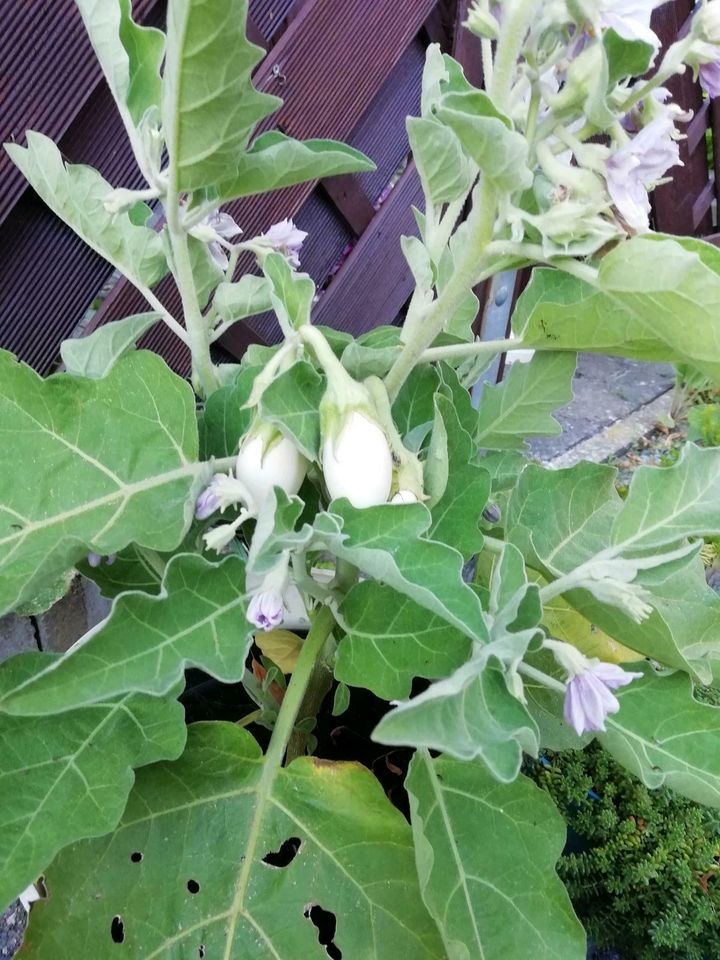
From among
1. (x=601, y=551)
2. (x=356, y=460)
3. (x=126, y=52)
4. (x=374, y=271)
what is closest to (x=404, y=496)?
(x=356, y=460)

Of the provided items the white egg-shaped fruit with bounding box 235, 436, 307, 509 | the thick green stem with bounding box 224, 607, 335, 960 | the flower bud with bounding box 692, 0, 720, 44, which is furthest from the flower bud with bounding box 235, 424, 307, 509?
the flower bud with bounding box 692, 0, 720, 44

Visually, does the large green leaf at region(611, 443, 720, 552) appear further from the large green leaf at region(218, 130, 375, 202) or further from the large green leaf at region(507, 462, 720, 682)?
the large green leaf at region(218, 130, 375, 202)

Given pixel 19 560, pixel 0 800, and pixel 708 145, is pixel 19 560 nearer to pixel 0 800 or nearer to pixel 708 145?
pixel 0 800

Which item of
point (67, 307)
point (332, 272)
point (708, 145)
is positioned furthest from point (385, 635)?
point (708, 145)

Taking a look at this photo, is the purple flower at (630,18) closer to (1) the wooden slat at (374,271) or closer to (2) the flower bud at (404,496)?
(2) the flower bud at (404,496)

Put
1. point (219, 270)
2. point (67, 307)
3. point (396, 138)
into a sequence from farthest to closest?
point (396, 138)
point (67, 307)
point (219, 270)

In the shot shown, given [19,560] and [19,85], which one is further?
[19,85]

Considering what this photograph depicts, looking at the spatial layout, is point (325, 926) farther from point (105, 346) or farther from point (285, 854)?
point (105, 346)
